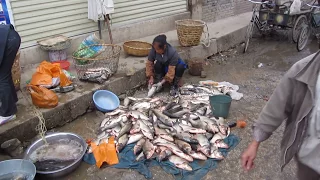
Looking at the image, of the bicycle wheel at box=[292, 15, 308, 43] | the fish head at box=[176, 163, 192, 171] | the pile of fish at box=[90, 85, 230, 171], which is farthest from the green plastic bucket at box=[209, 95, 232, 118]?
the bicycle wheel at box=[292, 15, 308, 43]

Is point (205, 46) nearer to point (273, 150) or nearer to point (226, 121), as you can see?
point (226, 121)

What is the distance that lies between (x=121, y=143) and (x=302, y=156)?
2.86m

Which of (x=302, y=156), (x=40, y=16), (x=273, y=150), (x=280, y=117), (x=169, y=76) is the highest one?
(x=40, y=16)

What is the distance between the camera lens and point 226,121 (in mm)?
A: 4957

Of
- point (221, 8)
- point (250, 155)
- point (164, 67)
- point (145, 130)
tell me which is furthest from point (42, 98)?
point (221, 8)

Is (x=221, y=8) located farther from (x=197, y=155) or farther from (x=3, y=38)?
(x=3, y=38)

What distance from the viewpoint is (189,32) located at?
7176 millimetres

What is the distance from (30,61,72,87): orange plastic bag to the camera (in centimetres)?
479

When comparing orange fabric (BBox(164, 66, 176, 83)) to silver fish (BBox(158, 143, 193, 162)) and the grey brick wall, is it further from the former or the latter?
the grey brick wall

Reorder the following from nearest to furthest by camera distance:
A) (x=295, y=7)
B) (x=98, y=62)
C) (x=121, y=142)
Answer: (x=121, y=142)
(x=98, y=62)
(x=295, y=7)

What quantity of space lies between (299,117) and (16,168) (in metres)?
3.13

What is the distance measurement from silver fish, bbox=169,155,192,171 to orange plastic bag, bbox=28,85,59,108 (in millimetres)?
2017

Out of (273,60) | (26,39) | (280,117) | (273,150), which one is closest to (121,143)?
(273,150)

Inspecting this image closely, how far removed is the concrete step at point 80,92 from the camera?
162 inches
